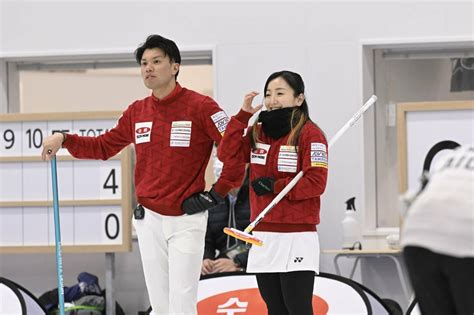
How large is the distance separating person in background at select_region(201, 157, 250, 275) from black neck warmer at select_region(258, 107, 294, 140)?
1.89m

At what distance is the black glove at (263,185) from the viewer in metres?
4.05

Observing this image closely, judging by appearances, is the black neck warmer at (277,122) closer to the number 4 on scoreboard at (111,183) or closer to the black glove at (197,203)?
the black glove at (197,203)

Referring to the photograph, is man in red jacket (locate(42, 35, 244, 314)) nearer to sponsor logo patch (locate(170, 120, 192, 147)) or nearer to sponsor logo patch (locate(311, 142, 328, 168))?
sponsor logo patch (locate(170, 120, 192, 147))

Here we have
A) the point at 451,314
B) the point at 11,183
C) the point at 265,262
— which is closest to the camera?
the point at 451,314

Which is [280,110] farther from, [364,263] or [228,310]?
[364,263]

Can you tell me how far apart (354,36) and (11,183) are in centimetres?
245

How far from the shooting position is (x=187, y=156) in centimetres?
421

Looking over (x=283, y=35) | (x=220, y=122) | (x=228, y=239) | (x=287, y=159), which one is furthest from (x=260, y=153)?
(x=283, y=35)

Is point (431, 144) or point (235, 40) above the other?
point (235, 40)

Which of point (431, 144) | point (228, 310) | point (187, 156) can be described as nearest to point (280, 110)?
point (187, 156)

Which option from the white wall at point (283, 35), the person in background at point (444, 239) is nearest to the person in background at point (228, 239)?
the white wall at point (283, 35)

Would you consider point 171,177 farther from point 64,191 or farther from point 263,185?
point 64,191

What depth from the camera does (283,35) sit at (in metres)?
6.89

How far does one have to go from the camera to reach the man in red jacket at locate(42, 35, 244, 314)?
13.6 ft
